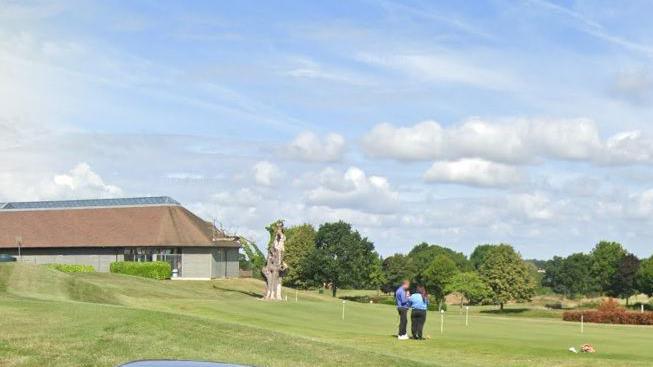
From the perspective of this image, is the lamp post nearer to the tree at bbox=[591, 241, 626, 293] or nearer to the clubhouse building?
the clubhouse building

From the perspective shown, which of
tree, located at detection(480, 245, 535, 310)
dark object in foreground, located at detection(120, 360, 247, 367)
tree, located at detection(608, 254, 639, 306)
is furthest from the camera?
tree, located at detection(608, 254, 639, 306)

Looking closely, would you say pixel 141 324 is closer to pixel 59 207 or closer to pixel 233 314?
pixel 233 314

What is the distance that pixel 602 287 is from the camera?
129000 mm

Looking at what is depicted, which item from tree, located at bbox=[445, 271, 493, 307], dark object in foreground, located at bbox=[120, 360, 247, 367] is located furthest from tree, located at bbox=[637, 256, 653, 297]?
dark object in foreground, located at bbox=[120, 360, 247, 367]

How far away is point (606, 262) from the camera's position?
128m

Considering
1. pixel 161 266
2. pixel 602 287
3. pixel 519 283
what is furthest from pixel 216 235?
pixel 602 287

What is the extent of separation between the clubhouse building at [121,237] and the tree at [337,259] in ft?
63.4

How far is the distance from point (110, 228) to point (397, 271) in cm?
5573

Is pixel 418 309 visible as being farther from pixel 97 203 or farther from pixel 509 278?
pixel 509 278

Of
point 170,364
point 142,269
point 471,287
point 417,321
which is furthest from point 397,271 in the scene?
point 170,364

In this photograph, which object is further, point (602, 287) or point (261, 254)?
point (602, 287)

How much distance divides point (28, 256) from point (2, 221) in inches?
272

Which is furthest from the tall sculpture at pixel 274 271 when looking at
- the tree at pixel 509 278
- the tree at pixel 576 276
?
the tree at pixel 576 276

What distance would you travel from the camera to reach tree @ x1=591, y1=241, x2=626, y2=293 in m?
126
